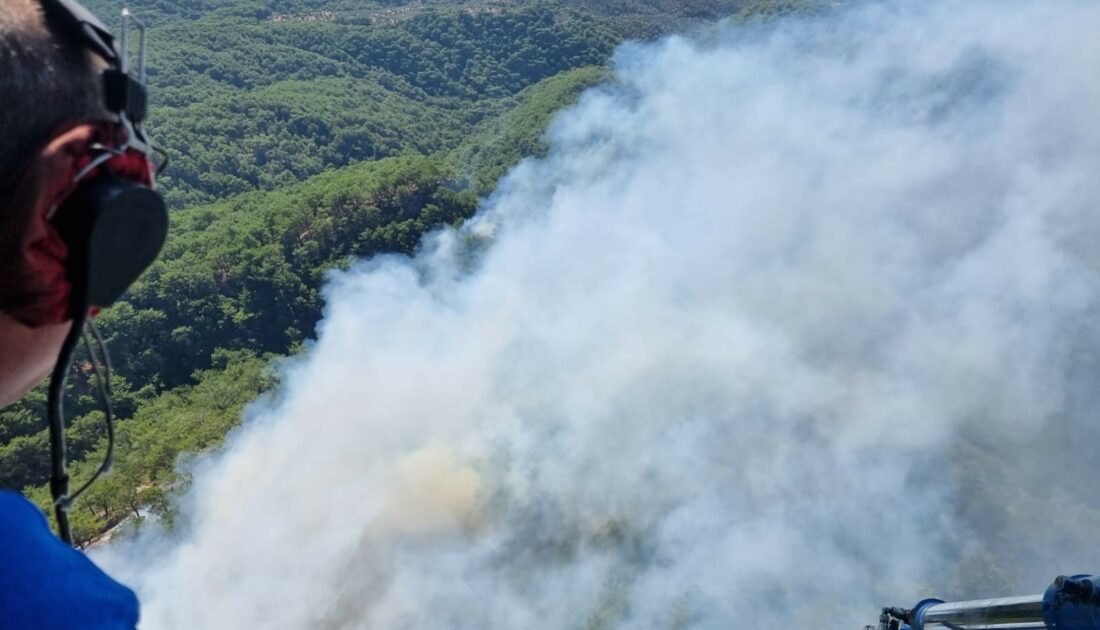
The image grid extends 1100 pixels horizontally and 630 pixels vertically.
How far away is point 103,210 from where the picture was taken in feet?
5.20

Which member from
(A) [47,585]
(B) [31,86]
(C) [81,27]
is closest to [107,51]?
(C) [81,27]

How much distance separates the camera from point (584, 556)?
19.2m

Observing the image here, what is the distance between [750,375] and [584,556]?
7726mm

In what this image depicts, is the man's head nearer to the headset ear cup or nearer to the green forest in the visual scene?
the headset ear cup

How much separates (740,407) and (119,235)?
849 inches

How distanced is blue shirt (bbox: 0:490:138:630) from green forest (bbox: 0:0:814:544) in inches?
201

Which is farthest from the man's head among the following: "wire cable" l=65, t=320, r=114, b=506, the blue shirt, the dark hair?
the blue shirt

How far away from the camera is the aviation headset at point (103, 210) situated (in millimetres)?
1597

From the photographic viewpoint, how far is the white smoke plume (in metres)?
18.4

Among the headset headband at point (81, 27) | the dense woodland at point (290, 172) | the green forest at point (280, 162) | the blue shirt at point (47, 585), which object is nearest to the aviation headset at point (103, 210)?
the headset headband at point (81, 27)

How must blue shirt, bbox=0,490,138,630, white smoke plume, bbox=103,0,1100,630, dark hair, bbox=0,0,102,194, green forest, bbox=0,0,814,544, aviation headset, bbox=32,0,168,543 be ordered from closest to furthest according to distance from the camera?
blue shirt, bbox=0,490,138,630
dark hair, bbox=0,0,102,194
aviation headset, bbox=32,0,168,543
white smoke plume, bbox=103,0,1100,630
green forest, bbox=0,0,814,544

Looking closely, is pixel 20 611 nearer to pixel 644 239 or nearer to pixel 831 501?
pixel 831 501

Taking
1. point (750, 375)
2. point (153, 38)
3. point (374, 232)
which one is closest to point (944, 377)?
point (750, 375)

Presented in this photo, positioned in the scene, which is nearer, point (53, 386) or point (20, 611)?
point (20, 611)
